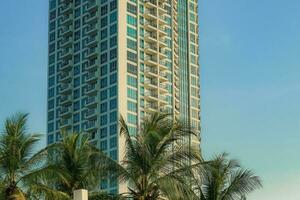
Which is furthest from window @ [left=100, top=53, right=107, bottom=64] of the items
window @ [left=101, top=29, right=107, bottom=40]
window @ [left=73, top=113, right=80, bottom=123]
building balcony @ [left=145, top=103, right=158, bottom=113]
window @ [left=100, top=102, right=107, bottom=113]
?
window @ [left=73, top=113, right=80, bottom=123]

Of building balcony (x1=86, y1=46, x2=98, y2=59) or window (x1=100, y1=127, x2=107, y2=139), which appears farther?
building balcony (x1=86, y1=46, x2=98, y2=59)

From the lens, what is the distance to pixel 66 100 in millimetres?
122750

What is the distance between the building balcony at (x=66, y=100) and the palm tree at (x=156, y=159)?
320 feet

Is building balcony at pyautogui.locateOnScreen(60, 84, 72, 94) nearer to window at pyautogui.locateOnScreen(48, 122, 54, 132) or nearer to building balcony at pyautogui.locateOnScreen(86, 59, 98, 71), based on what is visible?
building balcony at pyautogui.locateOnScreen(86, 59, 98, 71)

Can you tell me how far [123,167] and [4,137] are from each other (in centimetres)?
426

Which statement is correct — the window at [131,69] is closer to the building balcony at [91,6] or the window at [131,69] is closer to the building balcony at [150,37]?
the building balcony at [150,37]

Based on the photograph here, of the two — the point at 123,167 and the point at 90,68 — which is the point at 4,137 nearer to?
the point at 123,167

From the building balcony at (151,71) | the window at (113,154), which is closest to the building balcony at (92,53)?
the building balcony at (151,71)

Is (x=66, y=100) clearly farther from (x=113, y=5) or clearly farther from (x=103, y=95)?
(x=113, y=5)

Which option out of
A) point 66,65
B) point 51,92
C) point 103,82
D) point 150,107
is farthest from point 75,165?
point 51,92

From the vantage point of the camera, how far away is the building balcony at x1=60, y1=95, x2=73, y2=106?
12208cm

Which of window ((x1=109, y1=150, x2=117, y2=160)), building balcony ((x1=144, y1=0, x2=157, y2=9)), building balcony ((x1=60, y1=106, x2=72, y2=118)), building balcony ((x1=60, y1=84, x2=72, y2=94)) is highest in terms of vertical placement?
building balcony ((x1=144, y1=0, x2=157, y2=9))

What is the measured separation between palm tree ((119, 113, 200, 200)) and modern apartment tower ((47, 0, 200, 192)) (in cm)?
8033

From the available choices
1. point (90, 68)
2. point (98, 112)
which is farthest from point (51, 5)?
point (98, 112)
